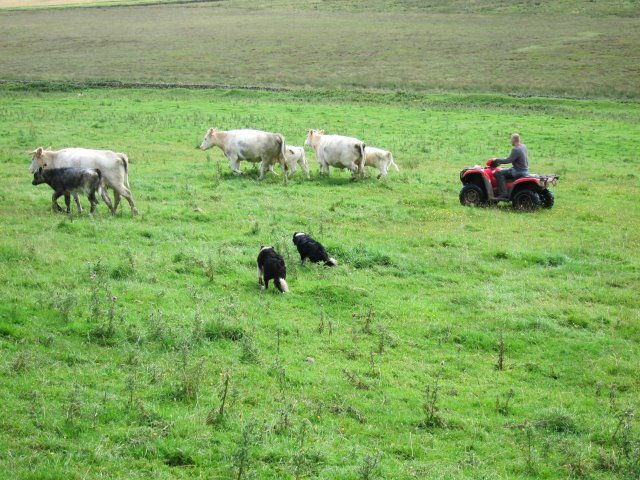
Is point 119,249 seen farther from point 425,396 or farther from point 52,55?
point 52,55

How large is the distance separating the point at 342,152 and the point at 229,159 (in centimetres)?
381

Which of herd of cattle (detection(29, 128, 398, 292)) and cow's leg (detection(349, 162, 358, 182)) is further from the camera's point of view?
cow's leg (detection(349, 162, 358, 182))

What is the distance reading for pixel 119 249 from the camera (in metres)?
14.1

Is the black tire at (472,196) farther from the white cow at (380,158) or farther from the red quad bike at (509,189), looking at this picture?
the white cow at (380,158)

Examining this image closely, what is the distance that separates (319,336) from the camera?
424 inches

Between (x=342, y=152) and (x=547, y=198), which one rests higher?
(x=342, y=152)

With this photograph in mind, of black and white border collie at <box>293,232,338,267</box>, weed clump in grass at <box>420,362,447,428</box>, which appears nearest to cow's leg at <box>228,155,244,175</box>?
black and white border collie at <box>293,232,338,267</box>

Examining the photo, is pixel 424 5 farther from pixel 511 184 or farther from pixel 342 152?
pixel 511 184

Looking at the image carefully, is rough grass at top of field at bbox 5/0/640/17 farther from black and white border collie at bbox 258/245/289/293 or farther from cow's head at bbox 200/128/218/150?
black and white border collie at bbox 258/245/289/293

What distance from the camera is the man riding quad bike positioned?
19156 millimetres

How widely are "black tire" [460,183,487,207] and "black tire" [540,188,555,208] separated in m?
1.65

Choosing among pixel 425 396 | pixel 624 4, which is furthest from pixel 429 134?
pixel 624 4

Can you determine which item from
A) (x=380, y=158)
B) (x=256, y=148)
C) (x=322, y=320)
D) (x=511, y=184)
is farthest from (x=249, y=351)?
(x=380, y=158)

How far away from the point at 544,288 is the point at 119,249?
8.32 metres
